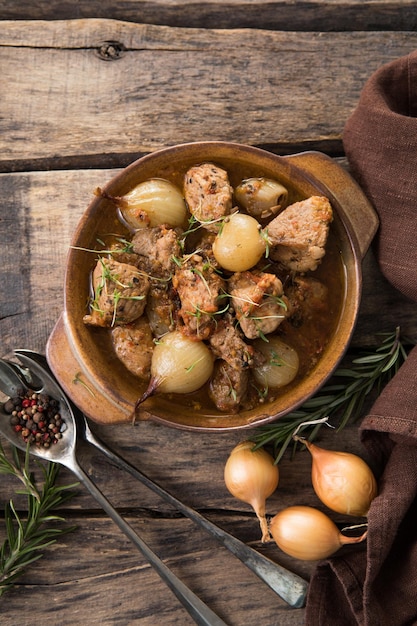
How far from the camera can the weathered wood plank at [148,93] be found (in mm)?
1929

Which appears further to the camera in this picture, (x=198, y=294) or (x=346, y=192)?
(x=346, y=192)

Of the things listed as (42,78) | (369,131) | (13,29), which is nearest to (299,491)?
(369,131)

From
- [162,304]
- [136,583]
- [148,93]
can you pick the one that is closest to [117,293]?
[162,304]

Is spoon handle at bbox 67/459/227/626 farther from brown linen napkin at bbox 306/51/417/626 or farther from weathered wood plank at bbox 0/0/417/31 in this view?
weathered wood plank at bbox 0/0/417/31

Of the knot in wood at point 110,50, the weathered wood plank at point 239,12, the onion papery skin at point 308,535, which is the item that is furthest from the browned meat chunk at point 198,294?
the weathered wood plank at point 239,12

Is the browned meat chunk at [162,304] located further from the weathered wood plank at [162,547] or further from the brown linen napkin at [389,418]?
the brown linen napkin at [389,418]

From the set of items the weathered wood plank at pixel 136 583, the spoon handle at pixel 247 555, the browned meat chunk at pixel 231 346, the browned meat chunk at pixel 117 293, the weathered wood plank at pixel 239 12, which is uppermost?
the weathered wood plank at pixel 239 12

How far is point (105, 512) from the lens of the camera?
1957 mm

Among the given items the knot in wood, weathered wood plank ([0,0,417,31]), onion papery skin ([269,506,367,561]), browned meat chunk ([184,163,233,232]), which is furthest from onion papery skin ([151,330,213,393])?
weathered wood plank ([0,0,417,31])

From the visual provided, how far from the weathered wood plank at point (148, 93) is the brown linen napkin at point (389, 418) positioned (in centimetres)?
20

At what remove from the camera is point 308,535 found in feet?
5.98

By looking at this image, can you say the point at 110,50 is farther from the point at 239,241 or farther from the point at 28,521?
the point at 28,521

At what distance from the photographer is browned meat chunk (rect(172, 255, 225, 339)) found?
1576 mm

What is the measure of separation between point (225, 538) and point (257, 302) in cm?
78
